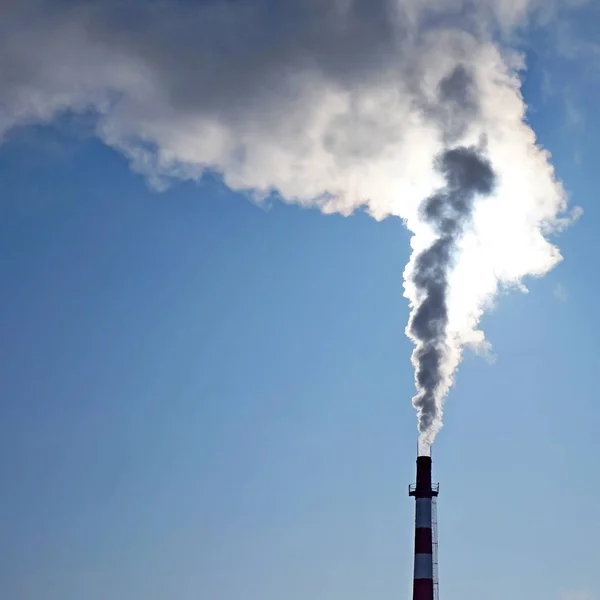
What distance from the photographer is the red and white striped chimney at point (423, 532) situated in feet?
137

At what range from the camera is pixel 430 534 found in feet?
140

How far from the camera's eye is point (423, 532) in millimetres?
42719

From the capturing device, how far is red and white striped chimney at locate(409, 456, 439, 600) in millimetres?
41688

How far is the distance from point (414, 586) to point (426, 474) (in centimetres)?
509

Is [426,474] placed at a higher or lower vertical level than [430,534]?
higher

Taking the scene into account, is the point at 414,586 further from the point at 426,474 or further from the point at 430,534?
the point at 426,474

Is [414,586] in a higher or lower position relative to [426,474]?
lower

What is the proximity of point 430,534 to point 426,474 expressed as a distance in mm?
2738

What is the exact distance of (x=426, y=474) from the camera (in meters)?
43.8

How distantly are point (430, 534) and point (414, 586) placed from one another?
8.03 ft

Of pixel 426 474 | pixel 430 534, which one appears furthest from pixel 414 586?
pixel 426 474
